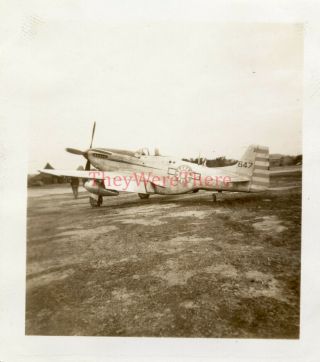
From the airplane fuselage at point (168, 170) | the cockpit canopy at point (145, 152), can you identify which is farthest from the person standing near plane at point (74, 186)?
the cockpit canopy at point (145, 152)

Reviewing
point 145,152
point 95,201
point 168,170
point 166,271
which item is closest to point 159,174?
point 168,170

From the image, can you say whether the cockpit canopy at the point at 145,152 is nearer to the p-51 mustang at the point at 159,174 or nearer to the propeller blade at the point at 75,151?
the p-51 mustang at the point at 159,174

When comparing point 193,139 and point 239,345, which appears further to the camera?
point 193,139

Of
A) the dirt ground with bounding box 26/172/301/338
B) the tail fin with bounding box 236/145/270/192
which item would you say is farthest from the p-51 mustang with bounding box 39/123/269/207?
the dirt ground with bounding box 26/172/301/338

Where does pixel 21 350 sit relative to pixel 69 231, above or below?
below

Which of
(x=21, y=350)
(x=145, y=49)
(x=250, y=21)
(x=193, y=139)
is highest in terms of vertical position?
(x=250, y=21)

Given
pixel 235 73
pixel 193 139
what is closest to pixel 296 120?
pixel 235 73

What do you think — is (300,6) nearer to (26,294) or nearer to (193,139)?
(193,139)
